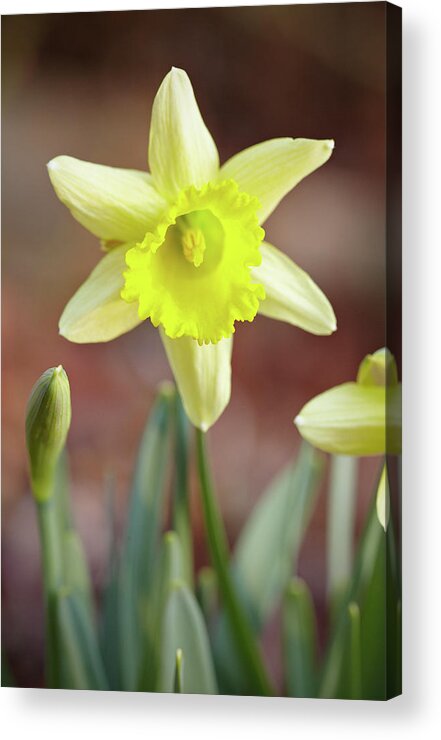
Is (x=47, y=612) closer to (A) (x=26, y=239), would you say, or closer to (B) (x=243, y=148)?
(A) (x=26, y=239)

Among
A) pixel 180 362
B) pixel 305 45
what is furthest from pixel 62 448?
pixel 305 45

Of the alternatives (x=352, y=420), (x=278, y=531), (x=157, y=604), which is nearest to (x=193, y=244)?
(x=352, y=420)

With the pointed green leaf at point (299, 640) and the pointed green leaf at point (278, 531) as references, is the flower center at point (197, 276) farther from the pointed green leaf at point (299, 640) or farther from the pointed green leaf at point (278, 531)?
the pointed green leaf at point (299, 640)

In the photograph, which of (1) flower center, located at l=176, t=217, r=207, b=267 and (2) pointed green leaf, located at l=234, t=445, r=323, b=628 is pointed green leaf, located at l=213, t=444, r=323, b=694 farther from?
(1) flower center, located at l=176, t=217, r=207, b=267

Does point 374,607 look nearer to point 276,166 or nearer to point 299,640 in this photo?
point 299,640

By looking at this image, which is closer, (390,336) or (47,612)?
(390,336)

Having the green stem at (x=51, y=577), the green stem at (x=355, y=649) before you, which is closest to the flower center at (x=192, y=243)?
the green stem at (x=51, y=577)

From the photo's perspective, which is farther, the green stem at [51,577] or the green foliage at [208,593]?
the green stem at [51,577]
